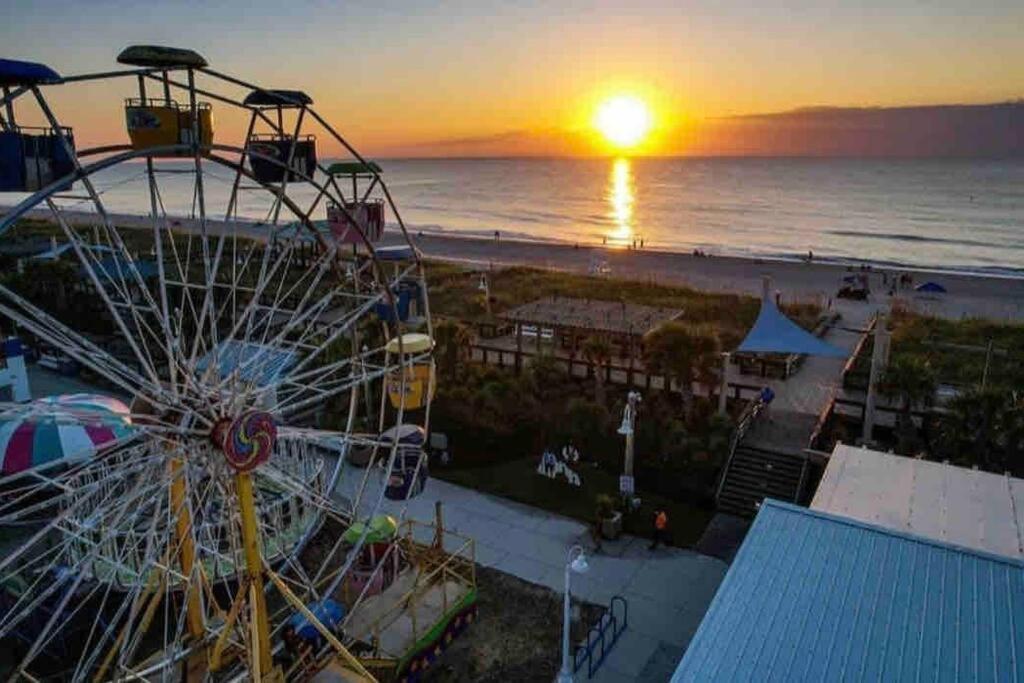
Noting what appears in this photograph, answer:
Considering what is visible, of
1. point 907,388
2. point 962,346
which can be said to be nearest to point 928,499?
point 907,388

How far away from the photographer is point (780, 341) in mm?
24219

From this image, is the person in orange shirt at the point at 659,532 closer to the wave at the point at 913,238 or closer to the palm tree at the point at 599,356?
the palm tree at the point at 599,356

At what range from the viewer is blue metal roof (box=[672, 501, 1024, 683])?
9461 mm

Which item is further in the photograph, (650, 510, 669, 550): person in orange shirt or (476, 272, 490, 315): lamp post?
(476, 272, 490, 315): lamp post

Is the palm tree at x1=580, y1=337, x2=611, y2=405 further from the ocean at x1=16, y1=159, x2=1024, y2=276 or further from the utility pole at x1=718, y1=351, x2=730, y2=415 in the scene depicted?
the ocean at x1=16, y1=159, x2=1024, y2=276

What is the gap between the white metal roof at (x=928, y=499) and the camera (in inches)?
540

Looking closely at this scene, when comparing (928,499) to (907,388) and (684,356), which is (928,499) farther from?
(684,356)

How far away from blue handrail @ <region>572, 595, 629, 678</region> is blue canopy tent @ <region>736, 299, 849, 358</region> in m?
10.6

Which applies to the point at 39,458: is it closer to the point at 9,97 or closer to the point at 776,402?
the point at 9,97

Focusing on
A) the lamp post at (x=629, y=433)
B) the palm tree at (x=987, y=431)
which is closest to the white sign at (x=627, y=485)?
the lamp post at (x=629, y=433)

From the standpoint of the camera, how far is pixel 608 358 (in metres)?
26.2

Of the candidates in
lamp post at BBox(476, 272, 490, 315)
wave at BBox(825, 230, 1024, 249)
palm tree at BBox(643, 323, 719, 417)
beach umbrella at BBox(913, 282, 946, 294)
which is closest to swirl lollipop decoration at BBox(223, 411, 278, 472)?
palm tree at BBox(643, 323, 719, 417)

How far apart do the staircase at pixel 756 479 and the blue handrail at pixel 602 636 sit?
532 centimetres

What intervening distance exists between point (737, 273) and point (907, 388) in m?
40.8
